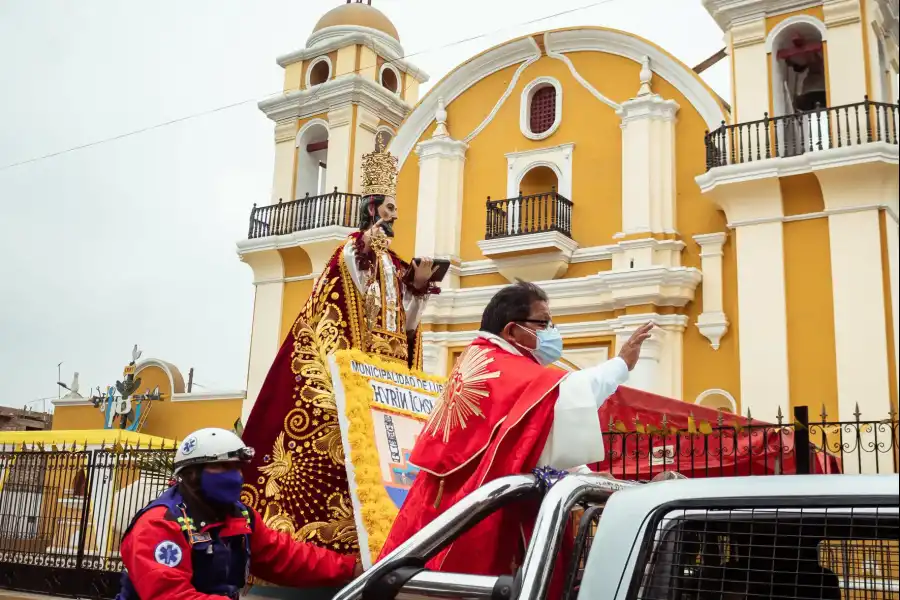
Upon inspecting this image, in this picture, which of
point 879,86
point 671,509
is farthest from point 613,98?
point 671,509

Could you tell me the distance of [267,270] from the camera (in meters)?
16.5

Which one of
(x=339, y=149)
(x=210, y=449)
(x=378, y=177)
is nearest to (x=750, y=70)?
(x=339, y=149)

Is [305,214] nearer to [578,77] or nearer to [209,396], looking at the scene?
[209,396]

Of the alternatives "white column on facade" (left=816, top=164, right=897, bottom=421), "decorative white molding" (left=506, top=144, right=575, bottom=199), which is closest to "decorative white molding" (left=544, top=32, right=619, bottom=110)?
"decorative white molding" (left=506, top=144, right=575, bottom=199)

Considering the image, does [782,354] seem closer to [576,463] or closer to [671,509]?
[576,463]

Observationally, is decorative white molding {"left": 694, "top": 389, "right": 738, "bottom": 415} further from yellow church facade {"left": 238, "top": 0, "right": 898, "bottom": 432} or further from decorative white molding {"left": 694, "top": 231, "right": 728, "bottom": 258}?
decorative white molding {"left": 694, "top": 231, "right": 728, "bottom": 258}

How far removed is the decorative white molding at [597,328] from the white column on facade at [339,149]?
11.0 feet

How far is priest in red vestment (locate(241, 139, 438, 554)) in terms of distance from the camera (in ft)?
14.4

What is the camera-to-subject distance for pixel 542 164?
48.2 ft

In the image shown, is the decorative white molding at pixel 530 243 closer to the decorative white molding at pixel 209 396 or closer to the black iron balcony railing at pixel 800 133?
the black iron balcony railing at pixel 800 133

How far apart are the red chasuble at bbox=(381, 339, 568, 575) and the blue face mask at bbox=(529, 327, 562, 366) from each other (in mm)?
144

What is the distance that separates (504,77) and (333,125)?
123 inches

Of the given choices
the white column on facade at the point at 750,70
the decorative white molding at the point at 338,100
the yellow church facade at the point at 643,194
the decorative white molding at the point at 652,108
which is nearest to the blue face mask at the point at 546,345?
the yellow church facade at the point at 643,194

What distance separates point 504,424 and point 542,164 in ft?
39.8
